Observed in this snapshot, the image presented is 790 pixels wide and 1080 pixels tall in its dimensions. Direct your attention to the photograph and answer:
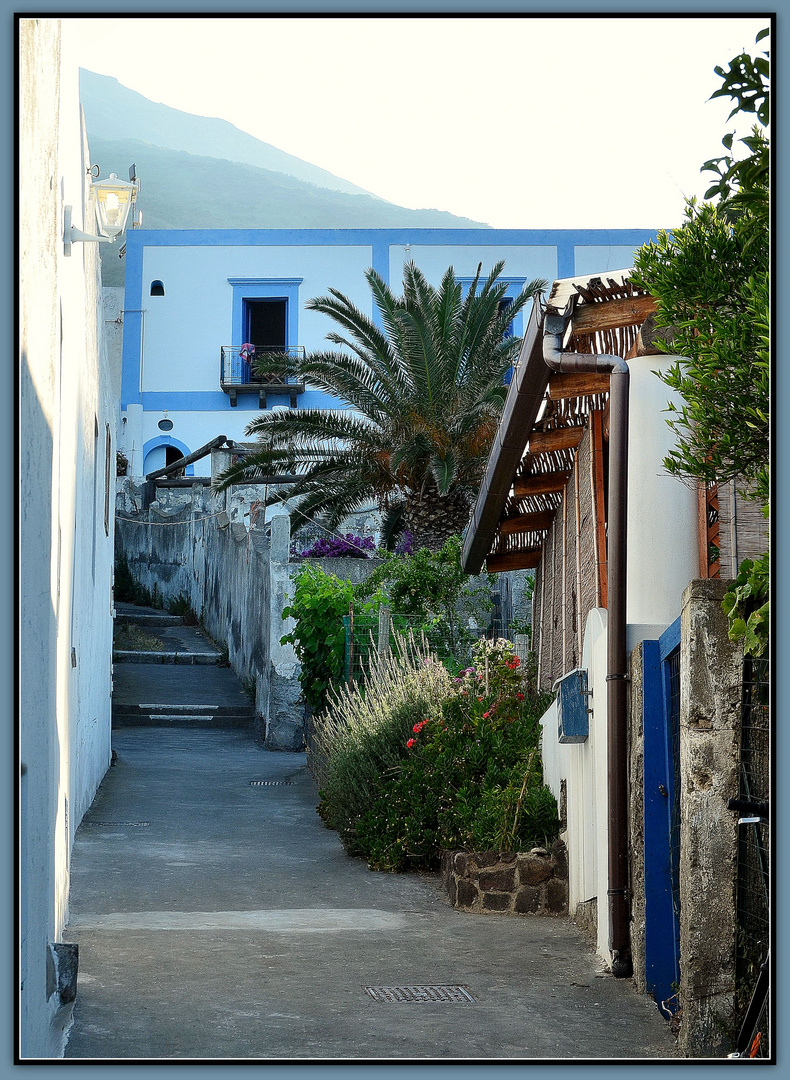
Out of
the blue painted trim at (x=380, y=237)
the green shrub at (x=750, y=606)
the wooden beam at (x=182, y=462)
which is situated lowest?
the green shrub at (x=750, y=606)

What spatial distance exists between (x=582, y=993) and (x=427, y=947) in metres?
1.22

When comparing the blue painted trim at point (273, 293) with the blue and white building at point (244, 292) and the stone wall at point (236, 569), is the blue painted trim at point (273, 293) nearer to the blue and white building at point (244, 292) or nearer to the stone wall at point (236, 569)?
the blue and white building at point (244, 292)

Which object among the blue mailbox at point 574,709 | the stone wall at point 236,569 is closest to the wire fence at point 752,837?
the blue mailbox at point 574,709

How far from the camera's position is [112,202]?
780 cm

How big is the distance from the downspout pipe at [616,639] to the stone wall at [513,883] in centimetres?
159

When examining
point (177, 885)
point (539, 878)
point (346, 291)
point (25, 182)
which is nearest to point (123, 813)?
point (177, 885)

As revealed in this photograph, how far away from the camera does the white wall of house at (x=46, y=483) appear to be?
3.64 meters

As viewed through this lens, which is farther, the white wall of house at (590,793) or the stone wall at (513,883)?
the stone wall at (513,883)

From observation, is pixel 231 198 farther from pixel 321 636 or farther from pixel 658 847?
pixel 658 847

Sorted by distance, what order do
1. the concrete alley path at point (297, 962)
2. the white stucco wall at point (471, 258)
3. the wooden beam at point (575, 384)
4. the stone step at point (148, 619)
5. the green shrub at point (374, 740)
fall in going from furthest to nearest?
the white stucco wall at point (471, 258)
the stone step at point (148, 619)
the green shrub at point (374, 740)
the wooden beam at point (575, 384)
the concrete alley path at point (297, 962)

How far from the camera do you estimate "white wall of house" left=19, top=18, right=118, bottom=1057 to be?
3.64 m

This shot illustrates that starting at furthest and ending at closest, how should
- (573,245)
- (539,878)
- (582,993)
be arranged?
(573,245), (539,878), (582,993)

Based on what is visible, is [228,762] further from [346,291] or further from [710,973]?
[346,291]

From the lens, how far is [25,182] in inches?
143
